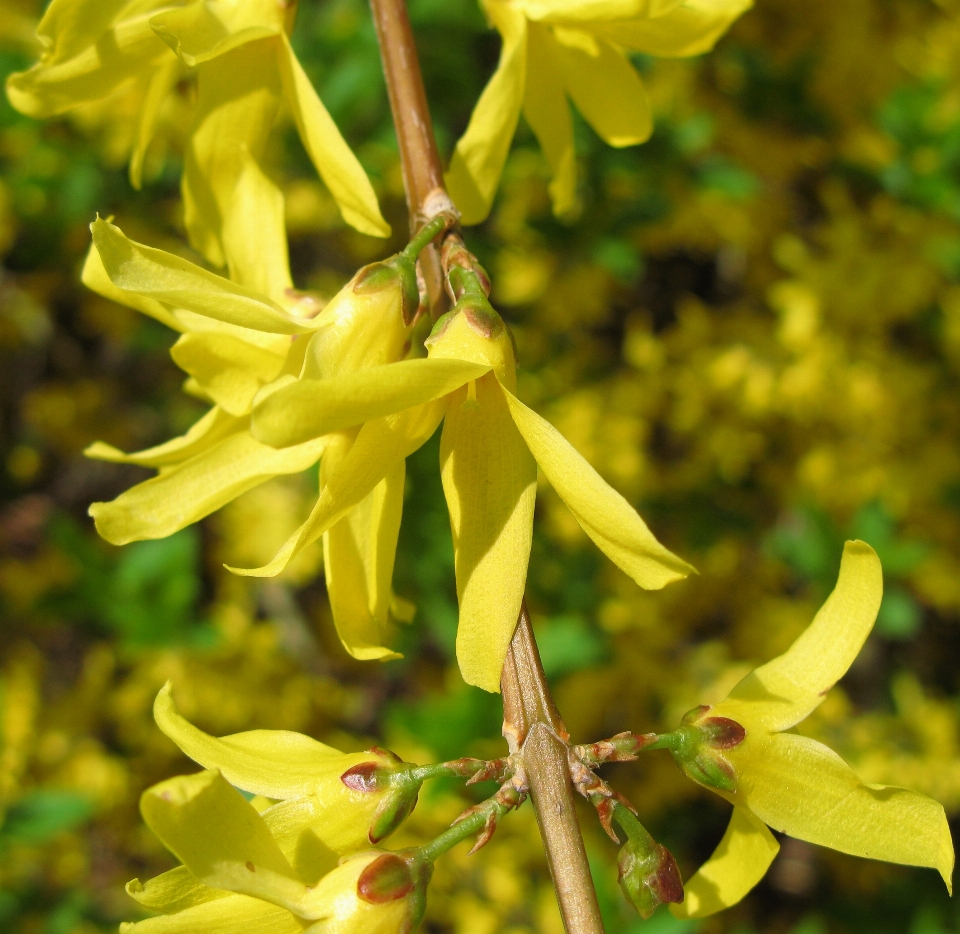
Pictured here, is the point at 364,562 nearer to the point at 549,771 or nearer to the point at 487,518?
the point at 487,518

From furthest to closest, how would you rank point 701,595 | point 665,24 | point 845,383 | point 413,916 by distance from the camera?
1. point 701,595
2. point 845,383
3. point 665,24
4. point 413,916

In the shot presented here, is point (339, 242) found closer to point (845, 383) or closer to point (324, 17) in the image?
point (324, 17)

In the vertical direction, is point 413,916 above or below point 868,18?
above

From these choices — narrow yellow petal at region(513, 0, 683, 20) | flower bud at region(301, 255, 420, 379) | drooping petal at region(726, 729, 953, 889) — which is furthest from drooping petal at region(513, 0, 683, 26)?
drooping petal at region(726, 729, 953, 889)

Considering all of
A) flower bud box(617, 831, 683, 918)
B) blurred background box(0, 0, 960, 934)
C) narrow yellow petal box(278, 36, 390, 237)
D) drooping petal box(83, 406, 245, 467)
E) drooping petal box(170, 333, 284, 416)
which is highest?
narrow yellow petal box(278, 36, 390, 237)

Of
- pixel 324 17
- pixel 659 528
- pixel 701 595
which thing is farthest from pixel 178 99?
pixel 701 595

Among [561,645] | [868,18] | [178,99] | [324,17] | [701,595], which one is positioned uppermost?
[324,17]

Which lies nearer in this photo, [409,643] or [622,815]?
[622,815]

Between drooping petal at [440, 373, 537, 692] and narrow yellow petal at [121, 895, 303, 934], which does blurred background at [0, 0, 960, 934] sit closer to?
drooping petal at [440, 373, 537, 692]
